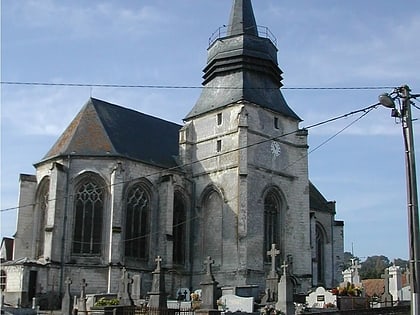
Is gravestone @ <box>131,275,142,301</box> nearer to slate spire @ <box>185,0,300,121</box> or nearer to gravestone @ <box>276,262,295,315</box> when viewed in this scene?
gravestone @ <box>276,262,295,315</box>

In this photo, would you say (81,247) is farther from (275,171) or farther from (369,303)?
(369,303)

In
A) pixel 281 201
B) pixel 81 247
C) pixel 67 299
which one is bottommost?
pixel 67 299

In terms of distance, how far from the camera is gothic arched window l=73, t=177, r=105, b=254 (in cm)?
2978

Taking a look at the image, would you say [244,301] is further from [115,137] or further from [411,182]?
[115,137]

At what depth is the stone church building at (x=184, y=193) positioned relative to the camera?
96.5 ft

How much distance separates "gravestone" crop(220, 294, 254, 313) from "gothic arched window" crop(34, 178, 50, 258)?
12740mm

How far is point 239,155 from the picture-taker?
31.1m

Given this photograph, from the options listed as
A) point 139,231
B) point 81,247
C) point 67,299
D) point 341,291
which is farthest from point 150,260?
point 341,291

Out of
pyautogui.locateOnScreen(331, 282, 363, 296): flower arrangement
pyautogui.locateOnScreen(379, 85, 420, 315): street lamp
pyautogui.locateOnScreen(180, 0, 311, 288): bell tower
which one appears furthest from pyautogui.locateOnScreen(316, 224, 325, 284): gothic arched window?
pyautogui.locateOnScreen(379, 85, 420, 315): street lamp

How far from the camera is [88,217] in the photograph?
30.1 metres

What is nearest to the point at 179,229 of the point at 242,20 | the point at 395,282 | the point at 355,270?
the point at 355,270

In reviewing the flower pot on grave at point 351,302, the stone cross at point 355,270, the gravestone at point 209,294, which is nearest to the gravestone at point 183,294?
the stone cross at point 355,270

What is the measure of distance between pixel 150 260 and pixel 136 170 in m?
4.61

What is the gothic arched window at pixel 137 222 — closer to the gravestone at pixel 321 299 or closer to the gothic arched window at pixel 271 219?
the gothic arched window at pixel 271 219
